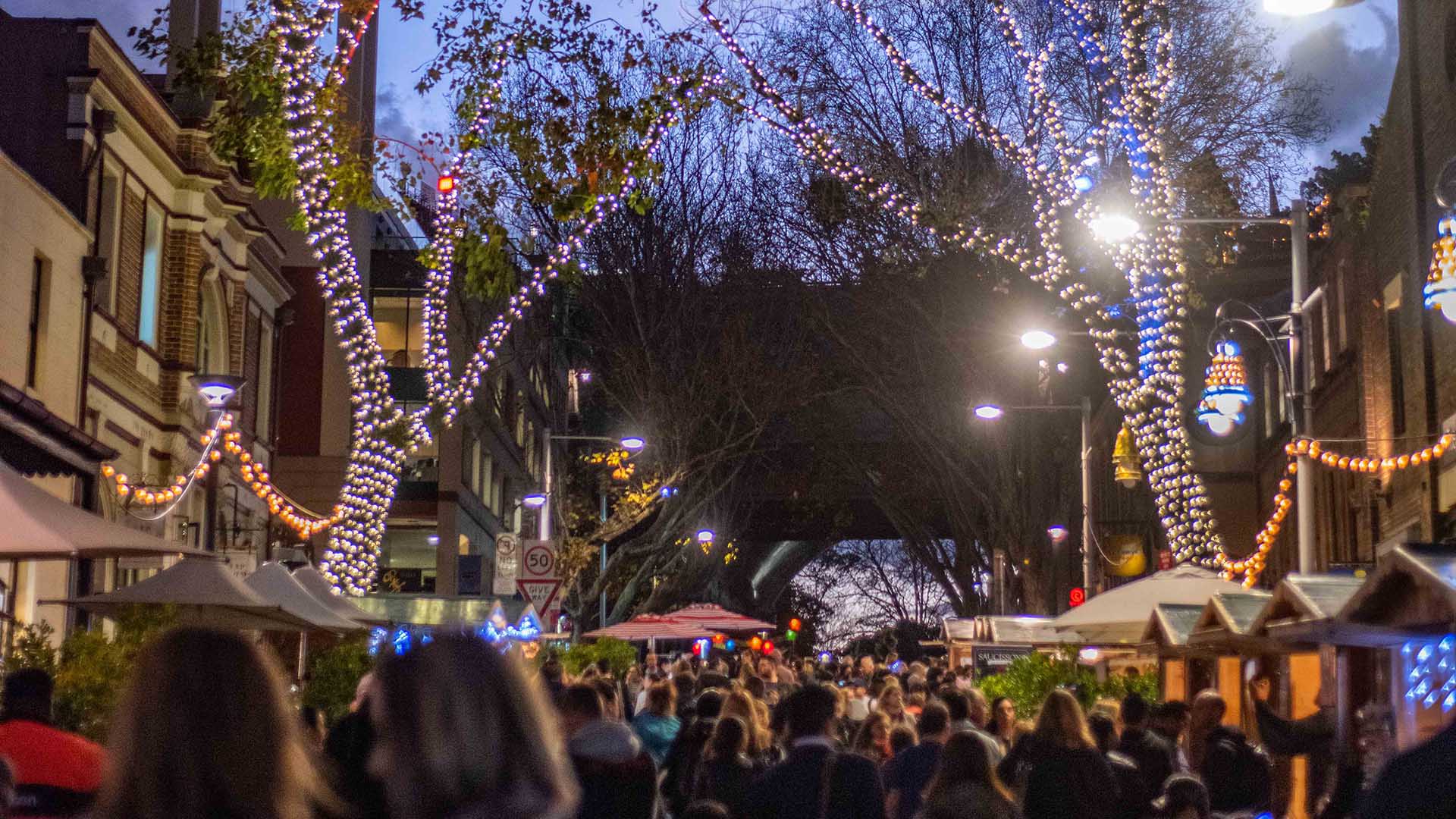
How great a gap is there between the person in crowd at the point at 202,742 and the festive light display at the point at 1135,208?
2025 centimetres

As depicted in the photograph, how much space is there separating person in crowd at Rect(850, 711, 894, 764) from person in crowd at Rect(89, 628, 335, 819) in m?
8.91

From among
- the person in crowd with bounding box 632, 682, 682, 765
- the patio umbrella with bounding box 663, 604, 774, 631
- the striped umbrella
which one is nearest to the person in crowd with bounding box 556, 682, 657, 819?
the person in crowd with bounding box 632, 682, 682, 765

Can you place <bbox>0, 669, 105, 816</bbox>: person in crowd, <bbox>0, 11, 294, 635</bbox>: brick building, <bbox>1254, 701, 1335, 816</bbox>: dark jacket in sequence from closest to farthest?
<bbox>0, 669, 105, 816</bbox>: person in crowd, <bbox>1254, 701, 1335, 816</bbox>: dark jacket, <bbox>0, 11, 294, 635</bbox>: brick building

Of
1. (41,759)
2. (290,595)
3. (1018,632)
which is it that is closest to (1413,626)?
(41,759)

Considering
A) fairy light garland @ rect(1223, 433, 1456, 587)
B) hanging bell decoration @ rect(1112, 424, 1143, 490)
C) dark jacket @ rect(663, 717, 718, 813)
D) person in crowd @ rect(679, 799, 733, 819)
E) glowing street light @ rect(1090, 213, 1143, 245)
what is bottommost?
dark jacket @ rect(663, 717, 718, 813)

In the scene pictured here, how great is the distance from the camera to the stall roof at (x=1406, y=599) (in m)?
9.37

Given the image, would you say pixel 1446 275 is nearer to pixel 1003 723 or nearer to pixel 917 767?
pixel 1003 723

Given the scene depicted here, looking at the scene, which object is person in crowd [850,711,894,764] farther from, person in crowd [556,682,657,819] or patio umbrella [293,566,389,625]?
patio umbrella [293,566,389,625]

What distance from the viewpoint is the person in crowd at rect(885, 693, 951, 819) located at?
10.6 meters

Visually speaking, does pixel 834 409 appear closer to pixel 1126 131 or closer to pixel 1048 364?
pixel 1048 364

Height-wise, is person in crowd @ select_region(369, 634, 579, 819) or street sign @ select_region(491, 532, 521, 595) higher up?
street sign @ select_region(491, 532, 521, 595)

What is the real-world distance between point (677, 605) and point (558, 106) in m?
48.9

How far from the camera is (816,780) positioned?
8.16 meters

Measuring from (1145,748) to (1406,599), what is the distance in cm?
202
